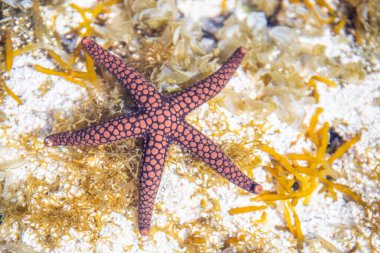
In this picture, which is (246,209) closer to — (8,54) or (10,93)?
(10,93)

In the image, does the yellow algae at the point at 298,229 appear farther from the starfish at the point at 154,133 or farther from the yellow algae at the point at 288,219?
the starfish at the point at 154,133

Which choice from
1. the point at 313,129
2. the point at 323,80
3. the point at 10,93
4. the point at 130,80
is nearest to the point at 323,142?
the point at 313,129

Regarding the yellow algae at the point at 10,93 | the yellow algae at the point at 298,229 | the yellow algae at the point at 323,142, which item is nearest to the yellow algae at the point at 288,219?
the yellow algae at the point at 298,229

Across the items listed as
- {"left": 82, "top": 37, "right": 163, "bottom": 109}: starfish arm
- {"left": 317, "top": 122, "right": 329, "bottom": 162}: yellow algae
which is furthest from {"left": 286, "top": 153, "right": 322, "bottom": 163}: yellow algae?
{"left": 82, "top": 37, "right": 163, "bottom": 109}: starfish arm

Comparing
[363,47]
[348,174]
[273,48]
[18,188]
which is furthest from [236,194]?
[363,47]

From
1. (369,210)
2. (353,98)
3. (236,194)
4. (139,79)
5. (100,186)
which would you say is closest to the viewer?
(139,79)

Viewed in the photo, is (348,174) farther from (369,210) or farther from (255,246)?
(255,246)

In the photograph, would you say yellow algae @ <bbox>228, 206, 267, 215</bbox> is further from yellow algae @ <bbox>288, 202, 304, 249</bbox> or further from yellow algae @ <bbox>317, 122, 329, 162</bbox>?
yellow algae @ <bbox>317, 122, 329, 162</bbox>
